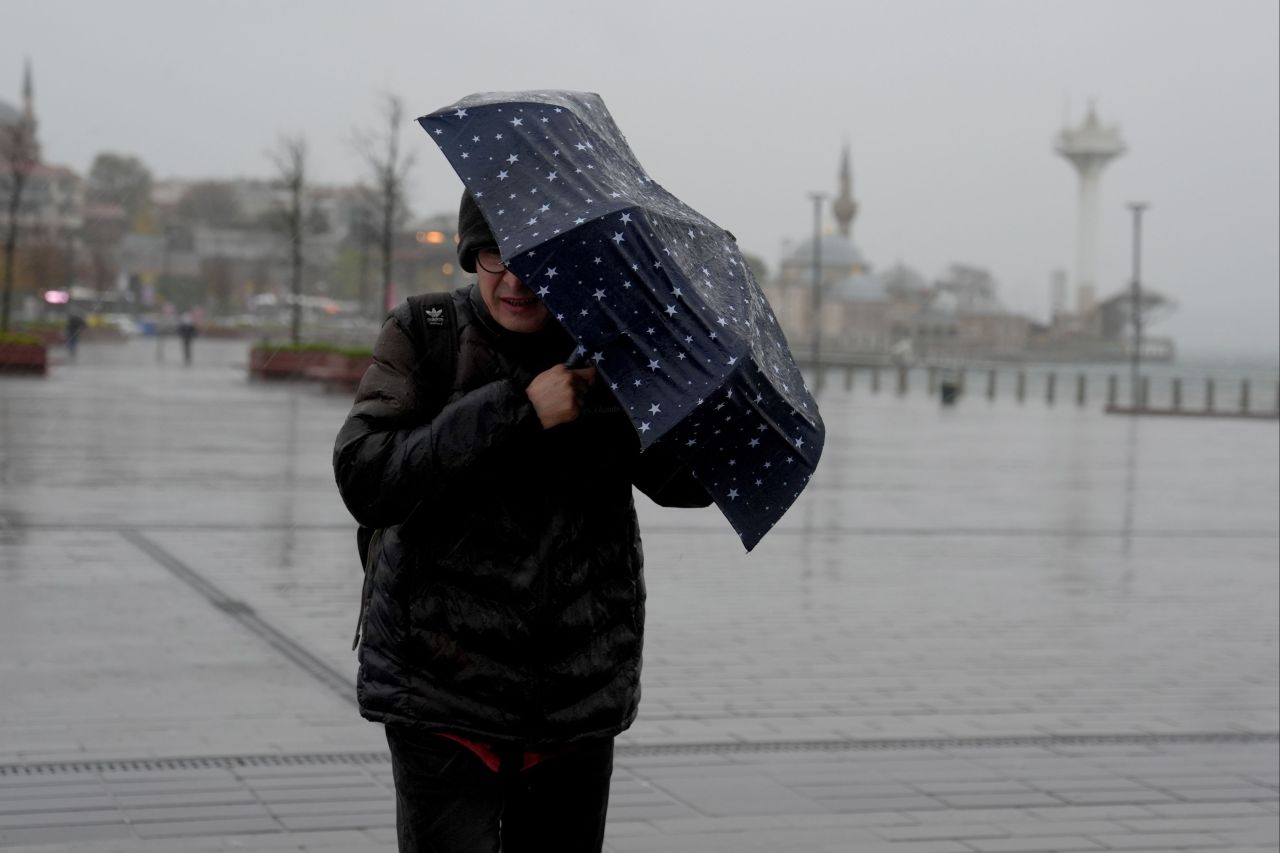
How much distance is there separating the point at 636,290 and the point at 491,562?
486 mm

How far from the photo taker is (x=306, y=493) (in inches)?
572

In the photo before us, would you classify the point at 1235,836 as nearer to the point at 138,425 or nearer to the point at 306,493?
the point at 306,493

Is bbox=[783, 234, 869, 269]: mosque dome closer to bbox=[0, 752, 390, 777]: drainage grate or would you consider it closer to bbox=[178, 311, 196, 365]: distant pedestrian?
bbox=[178, 311, 196, 365]: distant pedestrian

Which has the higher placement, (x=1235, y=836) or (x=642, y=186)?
(x=642, y=186)

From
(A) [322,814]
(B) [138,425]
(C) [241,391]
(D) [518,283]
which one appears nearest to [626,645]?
(D) [518,283]

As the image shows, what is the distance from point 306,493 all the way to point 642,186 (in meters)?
11.8

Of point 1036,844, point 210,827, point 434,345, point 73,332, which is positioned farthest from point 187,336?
point 434,345

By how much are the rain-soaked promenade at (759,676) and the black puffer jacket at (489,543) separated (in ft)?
6.95

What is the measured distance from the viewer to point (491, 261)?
2.98m

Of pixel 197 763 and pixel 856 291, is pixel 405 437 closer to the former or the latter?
pixel 197 763

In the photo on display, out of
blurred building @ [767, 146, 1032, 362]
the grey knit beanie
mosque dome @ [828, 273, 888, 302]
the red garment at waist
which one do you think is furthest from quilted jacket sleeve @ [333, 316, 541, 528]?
mosque dome @ [828, 273, 888, 302]

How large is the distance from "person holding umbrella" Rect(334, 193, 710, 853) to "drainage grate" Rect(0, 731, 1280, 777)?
283cm

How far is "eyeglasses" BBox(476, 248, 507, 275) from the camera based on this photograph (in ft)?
9.77

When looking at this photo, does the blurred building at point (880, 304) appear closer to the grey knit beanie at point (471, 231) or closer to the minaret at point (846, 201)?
the minaret at point (846, 201)
